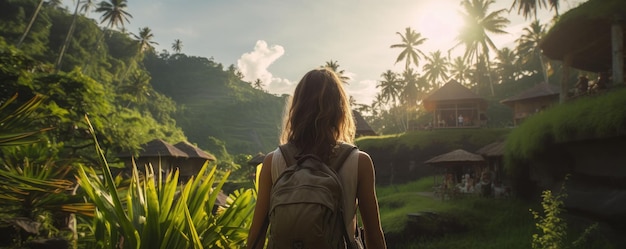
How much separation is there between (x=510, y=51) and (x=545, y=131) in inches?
1805

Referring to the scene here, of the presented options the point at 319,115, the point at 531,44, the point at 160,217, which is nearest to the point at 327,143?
the point at 319,115

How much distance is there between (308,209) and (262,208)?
0.44 m

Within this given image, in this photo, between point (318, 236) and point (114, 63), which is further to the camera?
point (114, 63)

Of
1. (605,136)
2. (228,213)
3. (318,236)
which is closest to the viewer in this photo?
(318,236)

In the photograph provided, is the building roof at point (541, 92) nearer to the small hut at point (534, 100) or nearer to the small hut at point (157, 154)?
the small hut at point (534, 100)

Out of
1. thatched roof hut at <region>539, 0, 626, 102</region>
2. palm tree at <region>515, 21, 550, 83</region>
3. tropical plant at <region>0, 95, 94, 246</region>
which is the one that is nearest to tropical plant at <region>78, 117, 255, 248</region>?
tropical plant at <region>0, 95, 94, 246</region>

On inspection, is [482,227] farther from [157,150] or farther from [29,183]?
[157,150]

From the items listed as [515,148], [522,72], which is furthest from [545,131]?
[522,72]

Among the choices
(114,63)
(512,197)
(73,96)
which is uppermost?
(114,63)

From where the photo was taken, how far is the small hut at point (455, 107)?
3105cm

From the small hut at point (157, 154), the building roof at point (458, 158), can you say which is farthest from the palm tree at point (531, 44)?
the small hut at point (157, 154)

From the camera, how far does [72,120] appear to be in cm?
964

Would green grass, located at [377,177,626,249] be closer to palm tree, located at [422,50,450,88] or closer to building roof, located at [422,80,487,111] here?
building roof, located at [422,80,487,111]

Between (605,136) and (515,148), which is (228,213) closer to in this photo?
(605,136)
